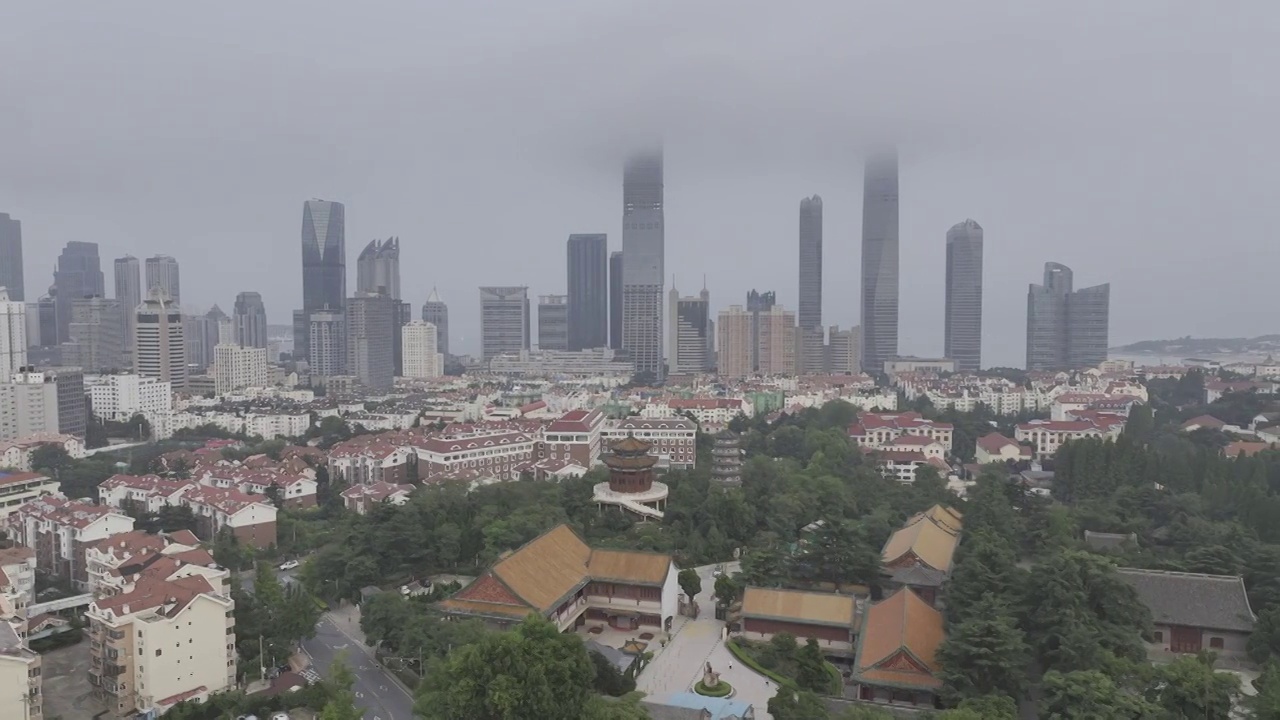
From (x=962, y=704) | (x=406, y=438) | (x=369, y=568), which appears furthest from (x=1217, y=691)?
(x=406, y=438)

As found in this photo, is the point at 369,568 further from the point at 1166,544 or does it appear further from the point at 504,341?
the point at 504,341

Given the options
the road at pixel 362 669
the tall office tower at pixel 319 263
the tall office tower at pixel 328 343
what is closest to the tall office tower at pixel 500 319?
the tall office tower at pixel 319 263

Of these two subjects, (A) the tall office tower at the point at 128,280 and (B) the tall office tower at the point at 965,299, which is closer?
(B) the tall office tower at the point at 965,299

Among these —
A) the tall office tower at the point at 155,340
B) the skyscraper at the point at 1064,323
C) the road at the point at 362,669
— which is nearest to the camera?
the road at the point at 362,669

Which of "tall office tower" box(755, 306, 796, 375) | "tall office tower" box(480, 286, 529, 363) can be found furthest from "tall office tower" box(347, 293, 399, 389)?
"tall office tower" box(755, 306, 796, 375)

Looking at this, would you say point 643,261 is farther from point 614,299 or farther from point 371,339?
point 371,339

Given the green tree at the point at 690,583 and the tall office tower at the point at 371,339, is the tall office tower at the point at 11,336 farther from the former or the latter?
Answer: the green tree at the point at 690,583
